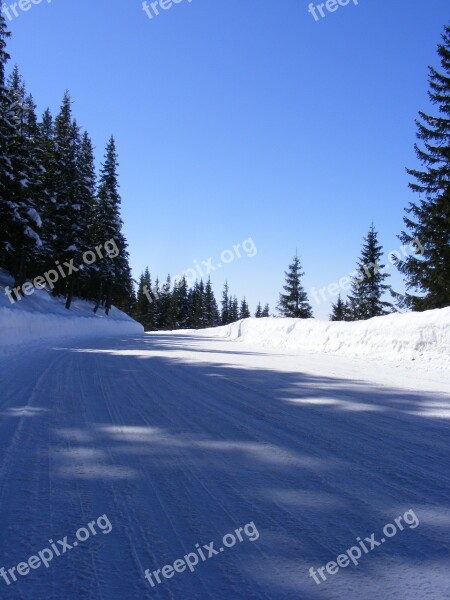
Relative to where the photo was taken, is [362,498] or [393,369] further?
[393,369]

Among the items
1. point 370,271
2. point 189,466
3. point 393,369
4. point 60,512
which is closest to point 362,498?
point 189,466

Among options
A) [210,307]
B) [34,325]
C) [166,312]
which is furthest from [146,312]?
[34,325]

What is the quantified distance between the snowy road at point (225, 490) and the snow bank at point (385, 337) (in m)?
4.11

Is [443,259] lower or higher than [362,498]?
higher

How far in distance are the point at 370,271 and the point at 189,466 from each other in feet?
124

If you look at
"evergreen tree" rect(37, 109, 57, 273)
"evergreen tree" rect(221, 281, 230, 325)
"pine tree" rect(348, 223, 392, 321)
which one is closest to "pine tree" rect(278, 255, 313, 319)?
"pine tree" rect(348, 223, 392, 321)

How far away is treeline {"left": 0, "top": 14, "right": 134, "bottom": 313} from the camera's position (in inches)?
929

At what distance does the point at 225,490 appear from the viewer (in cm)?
266

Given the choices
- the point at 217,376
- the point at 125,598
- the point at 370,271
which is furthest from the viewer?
the point at 370,271

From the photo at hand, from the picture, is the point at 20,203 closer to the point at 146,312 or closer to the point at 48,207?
the point at 48,207

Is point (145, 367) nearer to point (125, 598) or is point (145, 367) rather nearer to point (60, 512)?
point (60, 512)

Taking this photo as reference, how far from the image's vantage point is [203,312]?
8375 centimetres

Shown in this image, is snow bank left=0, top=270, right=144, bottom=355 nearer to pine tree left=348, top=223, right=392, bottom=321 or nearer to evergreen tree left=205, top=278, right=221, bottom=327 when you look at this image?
pine tree left=348, top=223, right=392, bottom=321

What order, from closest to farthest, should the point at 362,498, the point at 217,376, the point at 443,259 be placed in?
the point at 362,498, the point at 217,376, the point at 443,259
